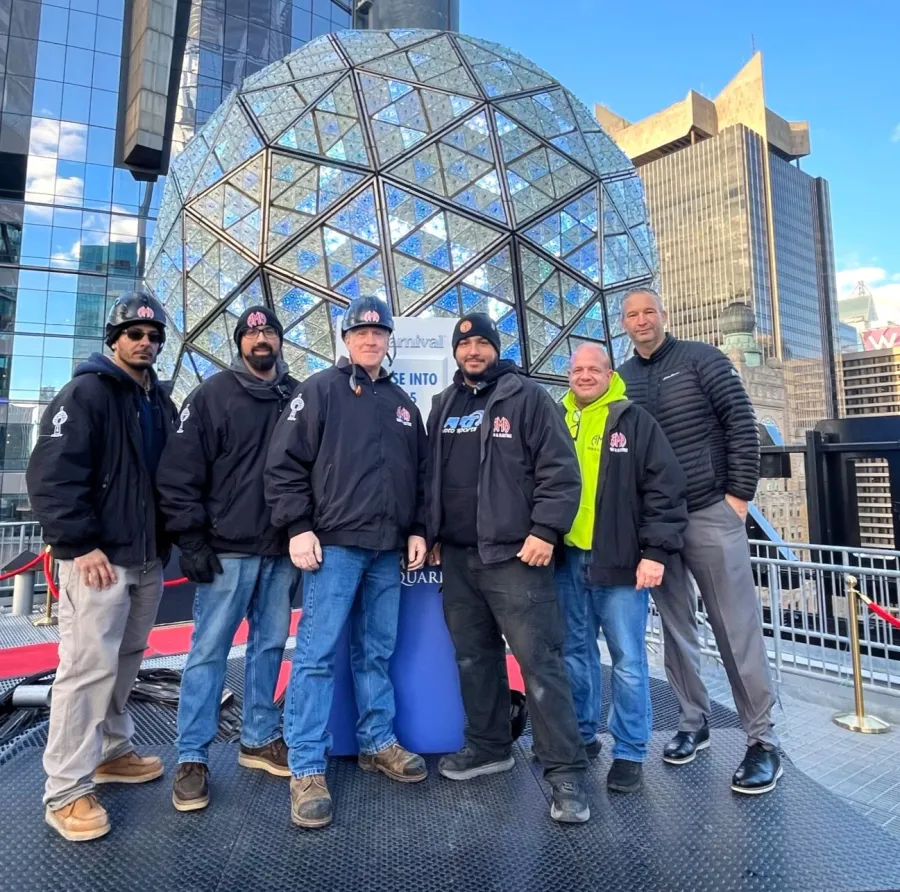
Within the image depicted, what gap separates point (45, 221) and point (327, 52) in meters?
32.8

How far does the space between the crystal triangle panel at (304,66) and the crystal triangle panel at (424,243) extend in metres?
1.34

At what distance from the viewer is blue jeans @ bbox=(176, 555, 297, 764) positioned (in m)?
2.75

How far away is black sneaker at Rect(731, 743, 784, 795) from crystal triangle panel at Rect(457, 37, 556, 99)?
15.0ft

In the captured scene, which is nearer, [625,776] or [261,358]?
[625,776]

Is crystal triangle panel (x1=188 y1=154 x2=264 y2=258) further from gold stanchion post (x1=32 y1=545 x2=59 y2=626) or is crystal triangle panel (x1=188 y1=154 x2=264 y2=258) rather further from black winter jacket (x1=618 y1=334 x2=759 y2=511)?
gold stanchion post (x1=32 y1=545 x2=59 y2=626)

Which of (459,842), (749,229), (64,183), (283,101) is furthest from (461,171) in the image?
(749,229)

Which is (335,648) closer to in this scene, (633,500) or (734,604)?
(633,500)

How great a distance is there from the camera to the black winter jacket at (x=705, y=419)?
3066mm

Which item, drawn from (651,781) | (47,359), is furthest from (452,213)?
(47,359)

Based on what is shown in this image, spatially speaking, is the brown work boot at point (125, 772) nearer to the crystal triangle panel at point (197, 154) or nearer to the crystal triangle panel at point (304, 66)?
the crystal triangle panel at point (197, 154)

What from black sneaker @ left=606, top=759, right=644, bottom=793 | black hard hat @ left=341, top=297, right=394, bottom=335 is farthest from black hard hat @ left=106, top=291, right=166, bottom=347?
black sneaker @ left=606, top=759, right=644, bottom=793

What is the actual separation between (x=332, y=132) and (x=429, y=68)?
99 centimetres

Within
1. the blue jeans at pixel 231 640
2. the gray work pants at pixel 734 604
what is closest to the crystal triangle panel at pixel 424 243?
the blue jeans at pixel 231 640

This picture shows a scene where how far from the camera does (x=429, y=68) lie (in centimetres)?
460
